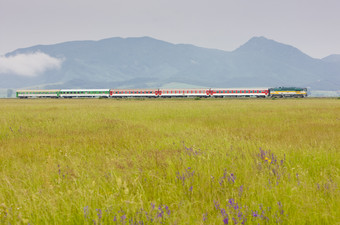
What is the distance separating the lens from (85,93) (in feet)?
293

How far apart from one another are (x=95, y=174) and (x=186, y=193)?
1817 millimetres

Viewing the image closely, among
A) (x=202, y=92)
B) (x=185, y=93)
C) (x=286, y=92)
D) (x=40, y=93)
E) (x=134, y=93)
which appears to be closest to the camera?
(x=185, y=93)

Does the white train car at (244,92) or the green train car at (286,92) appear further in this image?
the green train car at (286,92)

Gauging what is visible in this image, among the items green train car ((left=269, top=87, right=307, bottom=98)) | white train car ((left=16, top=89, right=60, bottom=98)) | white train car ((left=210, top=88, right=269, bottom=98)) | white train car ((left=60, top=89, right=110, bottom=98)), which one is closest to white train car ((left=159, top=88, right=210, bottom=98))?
white train car ((left=210, top=88, right=269, bottom=98))

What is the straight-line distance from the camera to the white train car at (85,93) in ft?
285

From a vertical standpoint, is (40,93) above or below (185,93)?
above

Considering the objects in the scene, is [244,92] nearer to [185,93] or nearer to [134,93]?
[185,93]

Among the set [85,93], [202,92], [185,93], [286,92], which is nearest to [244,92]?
[202,92]

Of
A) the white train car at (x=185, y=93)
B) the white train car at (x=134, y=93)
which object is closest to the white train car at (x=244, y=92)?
the white train car at (x=185, y=93)

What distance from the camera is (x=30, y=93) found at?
9356cm

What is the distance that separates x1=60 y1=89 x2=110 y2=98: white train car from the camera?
3418 inches

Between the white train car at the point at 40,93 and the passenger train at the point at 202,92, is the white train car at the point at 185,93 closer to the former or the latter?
the passenger train at the point at 202,92

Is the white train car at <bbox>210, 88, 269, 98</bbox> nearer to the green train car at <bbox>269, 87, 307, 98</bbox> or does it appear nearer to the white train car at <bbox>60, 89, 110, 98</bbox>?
the green train car at <bbox>269, 87, 307, 98</bbox>

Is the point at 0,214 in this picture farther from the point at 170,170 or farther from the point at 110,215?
the point at 170,170
